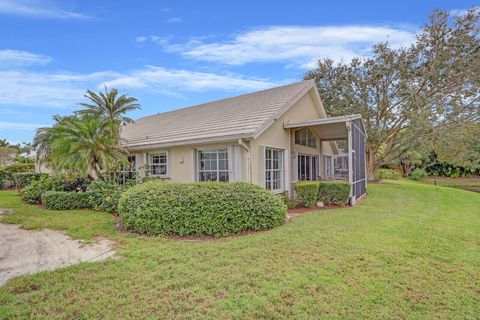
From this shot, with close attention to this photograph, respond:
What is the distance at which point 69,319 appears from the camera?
3.13 metres

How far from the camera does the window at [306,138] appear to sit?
12.5 m

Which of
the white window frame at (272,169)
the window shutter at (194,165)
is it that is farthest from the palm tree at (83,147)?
the white window frame at (272,169)

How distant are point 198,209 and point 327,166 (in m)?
11.8

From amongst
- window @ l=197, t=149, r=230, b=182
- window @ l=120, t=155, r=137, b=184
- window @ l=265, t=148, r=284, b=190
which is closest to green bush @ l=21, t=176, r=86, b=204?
window @ l=120, t=155, r=137, b=184

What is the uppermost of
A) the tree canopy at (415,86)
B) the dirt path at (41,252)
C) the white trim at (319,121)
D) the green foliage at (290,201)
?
the tree canopy at (415,86)

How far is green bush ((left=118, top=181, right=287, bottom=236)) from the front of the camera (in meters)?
6.65

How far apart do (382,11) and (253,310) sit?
Result: 13.5m

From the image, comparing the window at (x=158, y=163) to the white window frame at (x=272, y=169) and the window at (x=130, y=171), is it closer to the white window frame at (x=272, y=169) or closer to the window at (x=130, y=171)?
the window at (x=130, y=171)

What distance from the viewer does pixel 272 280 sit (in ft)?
13.2

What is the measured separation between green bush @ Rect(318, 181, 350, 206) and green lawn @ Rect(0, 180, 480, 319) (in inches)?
167

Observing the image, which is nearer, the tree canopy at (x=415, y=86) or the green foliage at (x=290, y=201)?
the green foliage at (x=290, y=201)

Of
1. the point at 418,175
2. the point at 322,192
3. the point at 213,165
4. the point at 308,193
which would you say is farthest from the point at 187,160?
the point at 418,175

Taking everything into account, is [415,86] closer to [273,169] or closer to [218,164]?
[273,169]

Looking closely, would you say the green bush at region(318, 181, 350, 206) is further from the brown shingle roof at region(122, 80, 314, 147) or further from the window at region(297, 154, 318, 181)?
the brown shingle roof at region(122, 80, 314, 147)
